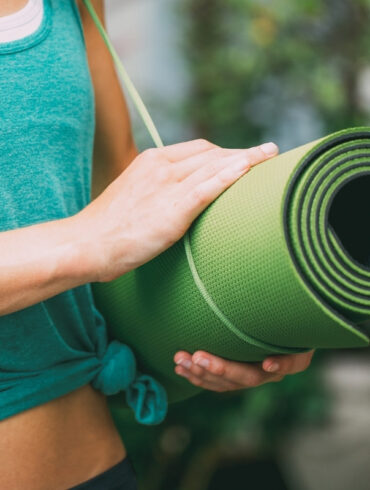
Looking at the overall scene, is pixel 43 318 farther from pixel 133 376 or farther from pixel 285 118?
pixel 285 118

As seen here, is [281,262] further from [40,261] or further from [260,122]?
[260,122]

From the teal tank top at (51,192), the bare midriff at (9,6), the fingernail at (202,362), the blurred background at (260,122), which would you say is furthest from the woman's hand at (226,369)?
the blurred background at (260,122)

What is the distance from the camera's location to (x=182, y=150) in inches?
32.7

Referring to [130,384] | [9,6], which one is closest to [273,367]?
[130,384]

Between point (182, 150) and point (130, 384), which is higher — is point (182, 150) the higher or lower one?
the higher one

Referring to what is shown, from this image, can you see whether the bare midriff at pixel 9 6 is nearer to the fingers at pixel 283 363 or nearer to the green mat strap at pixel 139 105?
the green mat strap at pixel 139 105

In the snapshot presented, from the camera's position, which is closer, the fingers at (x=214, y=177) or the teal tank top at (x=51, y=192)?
the fingers at (x=214, y=177)

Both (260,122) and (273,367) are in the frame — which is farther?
(260,122)

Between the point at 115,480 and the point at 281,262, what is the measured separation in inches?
18.2

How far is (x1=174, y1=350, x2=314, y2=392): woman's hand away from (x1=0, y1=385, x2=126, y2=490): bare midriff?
159 millimetres

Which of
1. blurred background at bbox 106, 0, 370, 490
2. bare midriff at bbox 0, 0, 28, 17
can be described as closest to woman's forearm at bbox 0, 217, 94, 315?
bare midriff at bbox 0, 0, 28, 17

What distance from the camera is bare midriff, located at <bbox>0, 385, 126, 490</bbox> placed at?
0.86 m

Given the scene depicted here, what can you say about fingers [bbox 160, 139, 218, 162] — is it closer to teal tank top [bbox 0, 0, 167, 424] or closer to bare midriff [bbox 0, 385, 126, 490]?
teal tank top [bbox 0, 0, 167, 424]

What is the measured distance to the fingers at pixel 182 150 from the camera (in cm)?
82
